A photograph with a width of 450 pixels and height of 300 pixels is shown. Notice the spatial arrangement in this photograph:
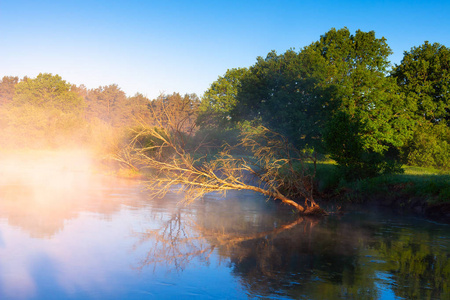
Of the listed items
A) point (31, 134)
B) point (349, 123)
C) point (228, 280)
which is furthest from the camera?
point (31, 134)

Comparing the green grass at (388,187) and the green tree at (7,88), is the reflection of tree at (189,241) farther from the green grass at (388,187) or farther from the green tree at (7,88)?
the green tree at (7,88)

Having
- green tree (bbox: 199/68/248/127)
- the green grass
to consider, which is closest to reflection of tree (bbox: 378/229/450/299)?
the green grass

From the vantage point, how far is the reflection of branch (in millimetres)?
11883

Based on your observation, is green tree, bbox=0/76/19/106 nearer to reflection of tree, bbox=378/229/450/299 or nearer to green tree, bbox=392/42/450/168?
green tree, bbox=392/42/450/168

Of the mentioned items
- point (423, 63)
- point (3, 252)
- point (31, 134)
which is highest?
point (423, 63)

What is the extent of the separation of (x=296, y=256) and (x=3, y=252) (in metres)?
8.39

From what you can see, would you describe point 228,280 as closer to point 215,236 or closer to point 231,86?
point 215,236

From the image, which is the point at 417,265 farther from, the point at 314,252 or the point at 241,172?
the point at 241,172

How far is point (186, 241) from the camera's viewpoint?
1423 centimetres

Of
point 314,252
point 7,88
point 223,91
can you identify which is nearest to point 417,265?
point 314,252

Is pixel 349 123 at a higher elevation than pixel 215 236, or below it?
higher

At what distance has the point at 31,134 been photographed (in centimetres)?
6712

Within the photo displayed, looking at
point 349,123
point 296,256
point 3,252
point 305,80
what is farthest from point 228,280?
point 305,80

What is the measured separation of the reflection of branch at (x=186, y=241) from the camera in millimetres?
11883
